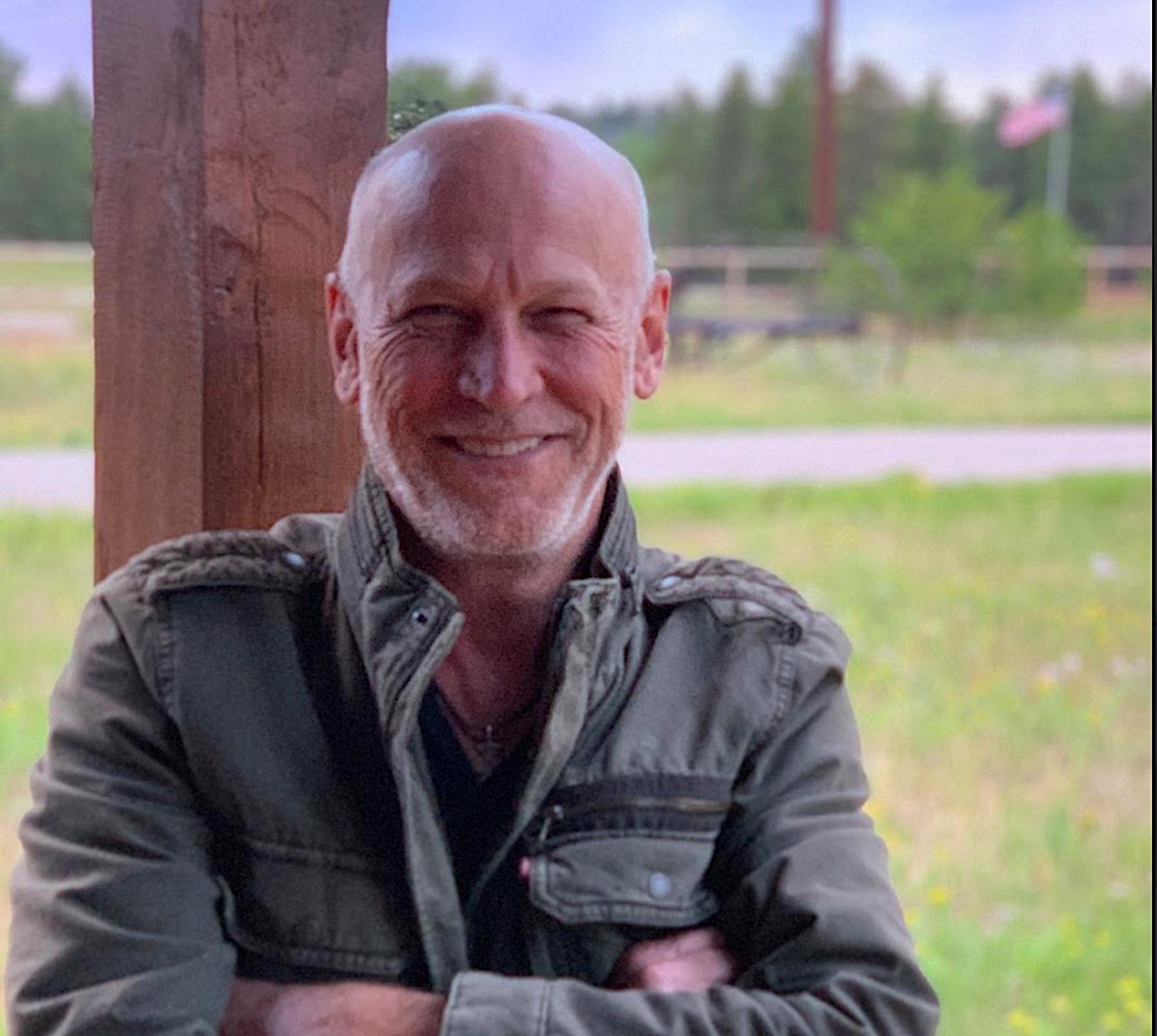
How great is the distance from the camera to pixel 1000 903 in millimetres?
2848

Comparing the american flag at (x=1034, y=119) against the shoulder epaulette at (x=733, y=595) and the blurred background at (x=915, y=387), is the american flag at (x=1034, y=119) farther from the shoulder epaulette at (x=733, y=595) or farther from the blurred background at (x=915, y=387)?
the shoulder epaulette at (x=733, y=595)

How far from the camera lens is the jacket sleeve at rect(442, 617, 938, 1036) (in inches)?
47.9

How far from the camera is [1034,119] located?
4.09 meters

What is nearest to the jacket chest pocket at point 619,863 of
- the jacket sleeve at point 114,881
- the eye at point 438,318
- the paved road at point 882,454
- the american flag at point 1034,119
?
the jacket sleeve at point 114,881

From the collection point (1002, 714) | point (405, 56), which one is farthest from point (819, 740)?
point (1002, 714)

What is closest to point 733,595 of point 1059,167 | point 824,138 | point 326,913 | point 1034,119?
point 326,913

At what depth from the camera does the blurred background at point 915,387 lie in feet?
8.92

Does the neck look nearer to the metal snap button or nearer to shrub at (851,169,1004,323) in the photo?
the metal snap button

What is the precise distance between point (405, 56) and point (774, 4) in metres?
1.77

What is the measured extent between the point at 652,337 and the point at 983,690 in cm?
232

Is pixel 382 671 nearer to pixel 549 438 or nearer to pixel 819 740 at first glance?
pixel 549 438

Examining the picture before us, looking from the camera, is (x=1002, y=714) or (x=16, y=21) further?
(x=1002, y=714)

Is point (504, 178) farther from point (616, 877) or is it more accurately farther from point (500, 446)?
point (616, 877)

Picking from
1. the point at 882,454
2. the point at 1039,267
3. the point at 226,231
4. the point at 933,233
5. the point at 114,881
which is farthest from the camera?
the point at 882,454
